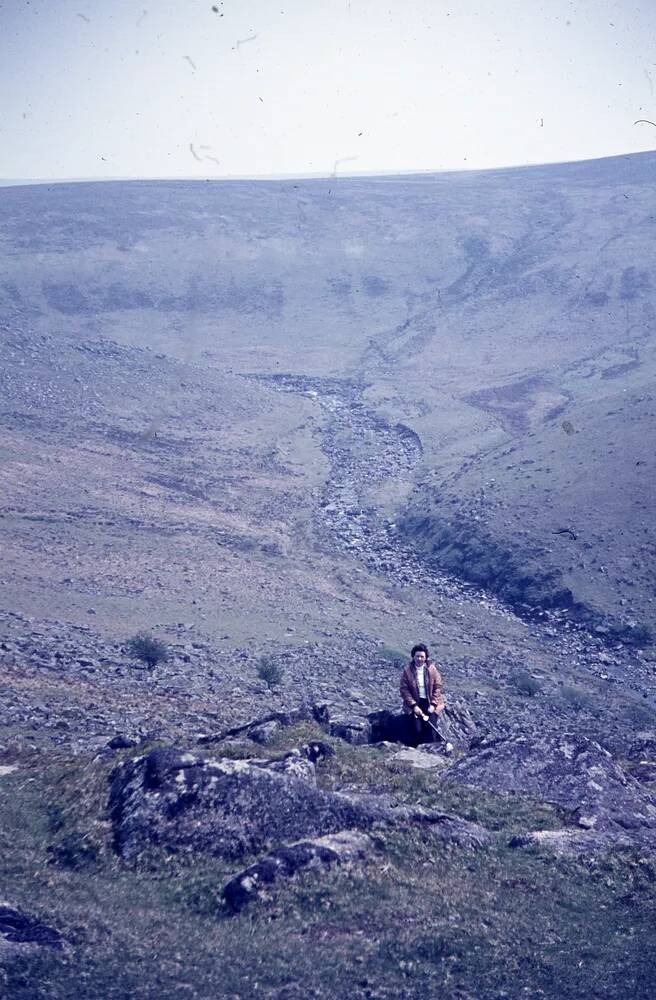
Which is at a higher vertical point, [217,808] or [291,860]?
[217,808]

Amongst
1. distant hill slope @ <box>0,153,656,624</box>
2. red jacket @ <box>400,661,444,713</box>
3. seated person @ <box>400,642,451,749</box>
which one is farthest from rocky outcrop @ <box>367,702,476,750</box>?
distant hill slope @ <box>0,153,656,624</box>

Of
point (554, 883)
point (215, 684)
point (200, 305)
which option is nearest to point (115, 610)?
point (215, 684)

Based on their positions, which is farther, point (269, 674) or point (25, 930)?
point (269, 674)

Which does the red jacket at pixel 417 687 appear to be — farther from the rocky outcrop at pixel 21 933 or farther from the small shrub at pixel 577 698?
the small shrub at pixel 577 698

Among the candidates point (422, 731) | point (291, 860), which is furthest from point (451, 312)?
point (291, 860)

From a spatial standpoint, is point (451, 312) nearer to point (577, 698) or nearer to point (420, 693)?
point (577, 698)

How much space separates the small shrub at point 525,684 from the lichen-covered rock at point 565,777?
8319 mm

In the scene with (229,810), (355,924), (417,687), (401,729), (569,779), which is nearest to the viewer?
(355,924)

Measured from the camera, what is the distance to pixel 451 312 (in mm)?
51500

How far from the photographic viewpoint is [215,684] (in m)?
15.7

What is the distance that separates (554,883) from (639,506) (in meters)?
18.4

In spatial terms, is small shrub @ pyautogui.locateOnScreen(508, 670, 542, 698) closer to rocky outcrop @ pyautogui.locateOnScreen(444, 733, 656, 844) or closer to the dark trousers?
the dark trousers

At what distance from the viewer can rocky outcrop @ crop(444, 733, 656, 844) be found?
8.02 meters

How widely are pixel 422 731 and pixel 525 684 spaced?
786 centimetres
